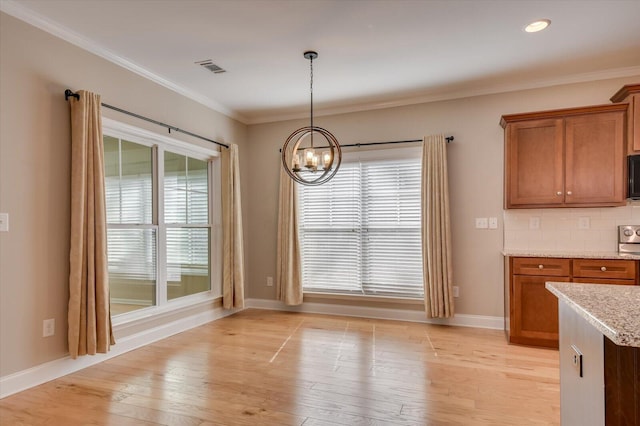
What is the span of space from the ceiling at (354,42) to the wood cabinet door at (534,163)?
0.62 meters

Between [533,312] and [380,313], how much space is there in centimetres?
179

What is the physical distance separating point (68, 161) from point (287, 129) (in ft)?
9.61

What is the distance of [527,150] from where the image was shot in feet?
12.8

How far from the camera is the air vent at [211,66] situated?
12.1ft

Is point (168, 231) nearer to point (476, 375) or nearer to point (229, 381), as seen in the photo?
point (229, 381)

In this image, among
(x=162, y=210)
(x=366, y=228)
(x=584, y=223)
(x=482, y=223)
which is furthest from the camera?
(x=366, y=228)

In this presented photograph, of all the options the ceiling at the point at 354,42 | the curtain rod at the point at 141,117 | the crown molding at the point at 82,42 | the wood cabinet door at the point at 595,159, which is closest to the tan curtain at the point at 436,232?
the ceiling at the point at 354,42

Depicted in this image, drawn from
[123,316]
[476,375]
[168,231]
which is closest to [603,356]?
[476,375]

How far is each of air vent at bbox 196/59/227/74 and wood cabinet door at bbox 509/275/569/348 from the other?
12.1ft

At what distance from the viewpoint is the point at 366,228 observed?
4.95 meters

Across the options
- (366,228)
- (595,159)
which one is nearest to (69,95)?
(366,228)

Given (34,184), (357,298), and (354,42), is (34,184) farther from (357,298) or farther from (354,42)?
(357,298)

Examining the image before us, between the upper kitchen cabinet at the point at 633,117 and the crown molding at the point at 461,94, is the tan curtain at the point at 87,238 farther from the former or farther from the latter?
the upper kitchen cabinet at the point at 633,117

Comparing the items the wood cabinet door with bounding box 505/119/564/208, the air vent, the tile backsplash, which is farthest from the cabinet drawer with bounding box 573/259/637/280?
the air vent
